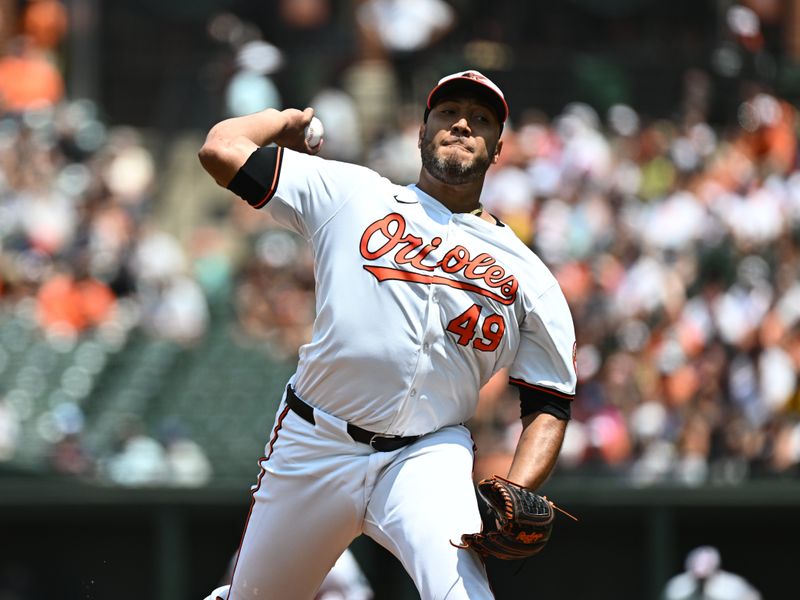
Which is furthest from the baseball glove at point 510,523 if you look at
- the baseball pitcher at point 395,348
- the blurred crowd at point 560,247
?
the blurred crowd at point 560,247

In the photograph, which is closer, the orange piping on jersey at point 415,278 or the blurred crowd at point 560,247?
the orange piping on jersey at point 415,278

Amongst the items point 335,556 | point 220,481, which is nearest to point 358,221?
point 335,556

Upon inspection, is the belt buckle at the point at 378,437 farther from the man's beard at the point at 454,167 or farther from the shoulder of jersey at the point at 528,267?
the man's beard at the point at 454,167

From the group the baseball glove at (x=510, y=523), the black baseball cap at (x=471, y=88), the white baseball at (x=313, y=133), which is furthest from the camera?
the white baseball at (x=313, y=133)

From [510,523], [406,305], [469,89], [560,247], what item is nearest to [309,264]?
[560,247]

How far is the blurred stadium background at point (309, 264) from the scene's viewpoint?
942cm

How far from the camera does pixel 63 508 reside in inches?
372

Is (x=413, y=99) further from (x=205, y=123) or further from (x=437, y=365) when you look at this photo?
(x=437, y=365)

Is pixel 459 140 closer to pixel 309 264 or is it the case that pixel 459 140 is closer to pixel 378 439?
pixel 378 439

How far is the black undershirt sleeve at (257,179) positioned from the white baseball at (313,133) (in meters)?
0.34

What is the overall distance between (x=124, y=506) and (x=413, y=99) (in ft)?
20.5

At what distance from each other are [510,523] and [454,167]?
1.16 metres

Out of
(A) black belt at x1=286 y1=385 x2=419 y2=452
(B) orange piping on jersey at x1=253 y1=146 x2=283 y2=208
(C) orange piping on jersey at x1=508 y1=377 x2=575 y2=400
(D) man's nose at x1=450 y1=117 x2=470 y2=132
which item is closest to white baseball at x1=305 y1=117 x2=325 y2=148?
(B) orange piping on jersey at x1=253 y1=146 x2=283 y2=208

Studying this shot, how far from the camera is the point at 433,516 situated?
475cm
